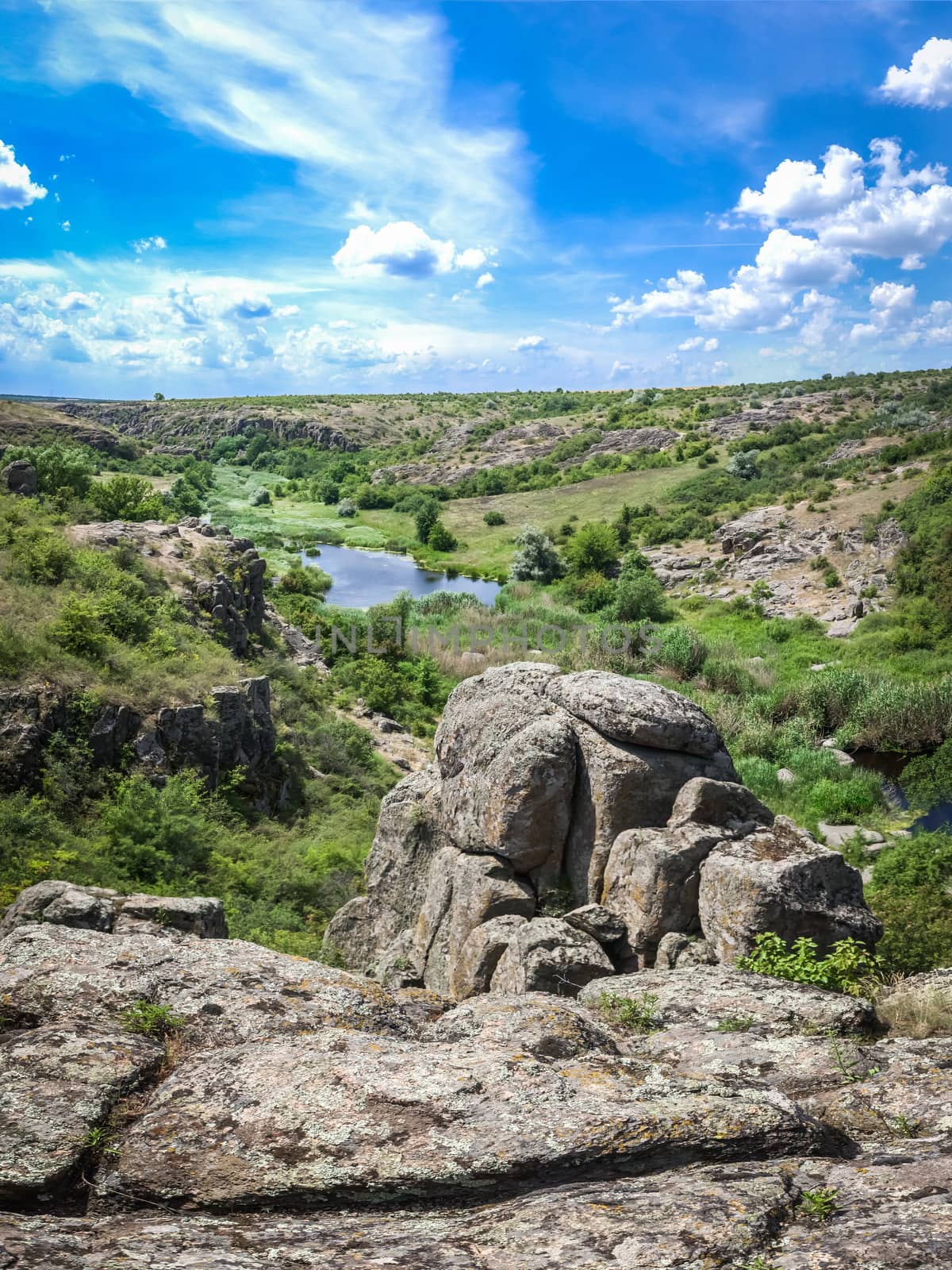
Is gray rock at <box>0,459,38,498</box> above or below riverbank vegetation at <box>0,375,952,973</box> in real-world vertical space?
above

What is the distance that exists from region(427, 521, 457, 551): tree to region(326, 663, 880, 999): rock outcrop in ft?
216

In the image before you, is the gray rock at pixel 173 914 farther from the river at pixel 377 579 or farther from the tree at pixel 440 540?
the tree at pixel 440 540

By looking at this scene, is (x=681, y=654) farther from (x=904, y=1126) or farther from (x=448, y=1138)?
(x=448, y=1138)

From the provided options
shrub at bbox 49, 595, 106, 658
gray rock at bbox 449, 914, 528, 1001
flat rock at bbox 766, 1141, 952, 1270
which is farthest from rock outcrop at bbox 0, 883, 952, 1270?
shrub at bbox 49, 595, 106, 658

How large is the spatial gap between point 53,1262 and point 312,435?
156545 mm

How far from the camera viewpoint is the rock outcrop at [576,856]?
8.83m

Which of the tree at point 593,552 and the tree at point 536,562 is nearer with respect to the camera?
the tree at point 593,552

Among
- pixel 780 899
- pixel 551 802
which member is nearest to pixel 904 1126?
pixel 780 899

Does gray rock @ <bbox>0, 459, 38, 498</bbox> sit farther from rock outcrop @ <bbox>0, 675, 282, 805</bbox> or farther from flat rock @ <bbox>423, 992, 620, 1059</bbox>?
flat rock @ <bbox>423, 992, 620, 1059</bbox>

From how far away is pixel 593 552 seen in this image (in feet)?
199

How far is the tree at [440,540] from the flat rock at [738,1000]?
2835 inches

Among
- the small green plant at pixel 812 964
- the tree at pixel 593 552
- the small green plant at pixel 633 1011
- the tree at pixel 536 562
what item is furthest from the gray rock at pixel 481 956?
the tree at pixel 536 562

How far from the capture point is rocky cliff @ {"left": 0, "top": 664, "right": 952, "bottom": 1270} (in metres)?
3.75

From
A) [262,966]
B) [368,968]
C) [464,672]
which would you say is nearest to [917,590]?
[464,672]
